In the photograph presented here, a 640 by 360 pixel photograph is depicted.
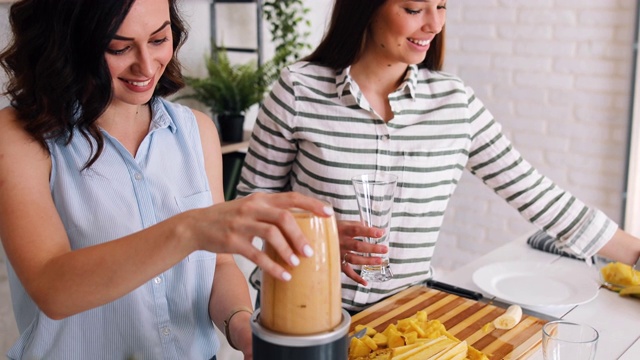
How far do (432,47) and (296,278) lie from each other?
1.17 metres

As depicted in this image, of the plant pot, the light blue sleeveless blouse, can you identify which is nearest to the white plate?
the light blue sleeveless blouse

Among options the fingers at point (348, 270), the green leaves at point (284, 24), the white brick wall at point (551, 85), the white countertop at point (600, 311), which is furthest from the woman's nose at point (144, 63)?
the white brick wall at point (551, 85)

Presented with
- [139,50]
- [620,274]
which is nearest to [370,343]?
[139,50]

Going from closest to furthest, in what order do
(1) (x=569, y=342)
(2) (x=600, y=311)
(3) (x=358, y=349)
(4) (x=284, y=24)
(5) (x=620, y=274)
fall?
(1) (x=569, y=342) → (3) (x=358, y=349) → (2) (x=600, y=311) → (5) (x=620, y=274) → (4) (x=284, y=24)

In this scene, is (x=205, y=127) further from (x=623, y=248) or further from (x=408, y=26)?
(x=623, y=248)

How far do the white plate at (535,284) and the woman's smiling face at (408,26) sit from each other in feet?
1.82

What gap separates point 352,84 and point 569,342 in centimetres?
86

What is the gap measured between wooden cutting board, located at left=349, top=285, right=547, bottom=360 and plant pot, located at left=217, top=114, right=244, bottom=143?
1.54m

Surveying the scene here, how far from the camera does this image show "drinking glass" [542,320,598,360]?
43.6 inches

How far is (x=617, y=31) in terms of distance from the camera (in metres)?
3.05

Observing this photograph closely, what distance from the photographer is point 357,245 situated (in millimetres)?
1247

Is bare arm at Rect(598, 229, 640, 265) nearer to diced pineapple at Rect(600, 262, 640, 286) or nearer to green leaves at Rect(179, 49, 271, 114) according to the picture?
diced pineapple at Rect(600, 262, 640, 286)

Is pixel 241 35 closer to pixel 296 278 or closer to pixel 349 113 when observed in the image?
pixel 349 113

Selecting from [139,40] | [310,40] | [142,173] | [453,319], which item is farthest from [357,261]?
[310,40]
